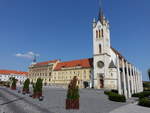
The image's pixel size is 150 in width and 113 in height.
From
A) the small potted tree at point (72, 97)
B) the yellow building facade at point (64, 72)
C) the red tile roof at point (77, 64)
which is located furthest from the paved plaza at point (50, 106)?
the red tile roof at point (77, 64)

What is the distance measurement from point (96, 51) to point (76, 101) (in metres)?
42.0

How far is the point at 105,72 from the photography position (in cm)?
5175

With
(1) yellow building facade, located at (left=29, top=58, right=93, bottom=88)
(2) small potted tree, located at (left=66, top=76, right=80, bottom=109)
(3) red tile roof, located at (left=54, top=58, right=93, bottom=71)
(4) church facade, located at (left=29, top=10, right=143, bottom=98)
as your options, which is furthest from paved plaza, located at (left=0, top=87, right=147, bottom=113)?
(3) red tile roof, located at (left=54, top=58, right=93, bottom=71)

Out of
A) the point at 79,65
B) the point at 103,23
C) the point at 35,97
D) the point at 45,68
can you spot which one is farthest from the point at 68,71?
the point at 35,97

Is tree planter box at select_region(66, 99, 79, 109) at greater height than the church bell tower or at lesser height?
lesser

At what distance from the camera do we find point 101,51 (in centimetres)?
5425

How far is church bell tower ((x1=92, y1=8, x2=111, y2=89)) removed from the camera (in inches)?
2076

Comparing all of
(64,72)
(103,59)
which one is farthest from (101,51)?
(64,72)

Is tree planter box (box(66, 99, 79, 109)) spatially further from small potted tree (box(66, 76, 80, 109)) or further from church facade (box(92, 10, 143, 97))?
church facade (box(92, 10, 143, 97))

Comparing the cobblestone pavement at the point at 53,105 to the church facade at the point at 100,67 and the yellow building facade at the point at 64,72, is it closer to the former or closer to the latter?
the church facade at the point at 100,67

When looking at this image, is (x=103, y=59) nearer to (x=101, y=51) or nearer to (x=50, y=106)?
(x=101, y=51)

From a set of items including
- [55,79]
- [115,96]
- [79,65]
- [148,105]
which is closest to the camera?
[148,105]

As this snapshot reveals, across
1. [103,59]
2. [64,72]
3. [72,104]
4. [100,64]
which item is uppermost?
[103,59]

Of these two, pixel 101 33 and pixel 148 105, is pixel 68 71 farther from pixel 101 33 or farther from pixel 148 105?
pixel 148 105
